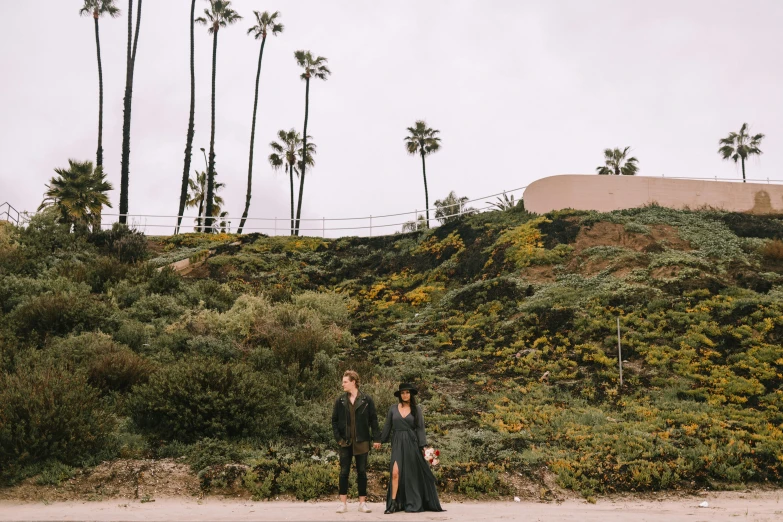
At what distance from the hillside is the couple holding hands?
152 centimetres

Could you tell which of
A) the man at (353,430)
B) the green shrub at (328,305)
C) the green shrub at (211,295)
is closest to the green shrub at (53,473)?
the man at (353,430)

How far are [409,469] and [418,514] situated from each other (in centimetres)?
53

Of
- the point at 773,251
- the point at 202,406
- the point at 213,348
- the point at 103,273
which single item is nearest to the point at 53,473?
the point at 202,406

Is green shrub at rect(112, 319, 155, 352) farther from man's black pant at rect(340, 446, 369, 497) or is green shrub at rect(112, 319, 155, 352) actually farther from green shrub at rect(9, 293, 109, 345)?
man's black pant at rect(340, 446, 369, 497)

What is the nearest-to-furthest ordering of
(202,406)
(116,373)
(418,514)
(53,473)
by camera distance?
(418,514)
(53,473)
(202,406)
(116,373)

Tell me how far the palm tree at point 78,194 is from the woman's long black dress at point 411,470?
2428 cm

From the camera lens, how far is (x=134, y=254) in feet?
90.3

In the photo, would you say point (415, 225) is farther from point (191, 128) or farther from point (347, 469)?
point (347, 469)

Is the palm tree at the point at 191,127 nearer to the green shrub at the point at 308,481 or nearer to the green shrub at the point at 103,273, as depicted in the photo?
the green shrub at the point at 103,273

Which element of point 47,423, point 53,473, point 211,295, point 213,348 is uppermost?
point 211,295

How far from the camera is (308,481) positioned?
371 inches

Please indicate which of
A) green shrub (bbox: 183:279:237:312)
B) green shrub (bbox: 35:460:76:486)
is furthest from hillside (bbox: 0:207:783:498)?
green shrub (bbox: 183:279:237:312)

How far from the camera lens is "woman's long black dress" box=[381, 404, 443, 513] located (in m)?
8.06

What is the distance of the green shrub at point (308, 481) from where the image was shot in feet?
30.5
